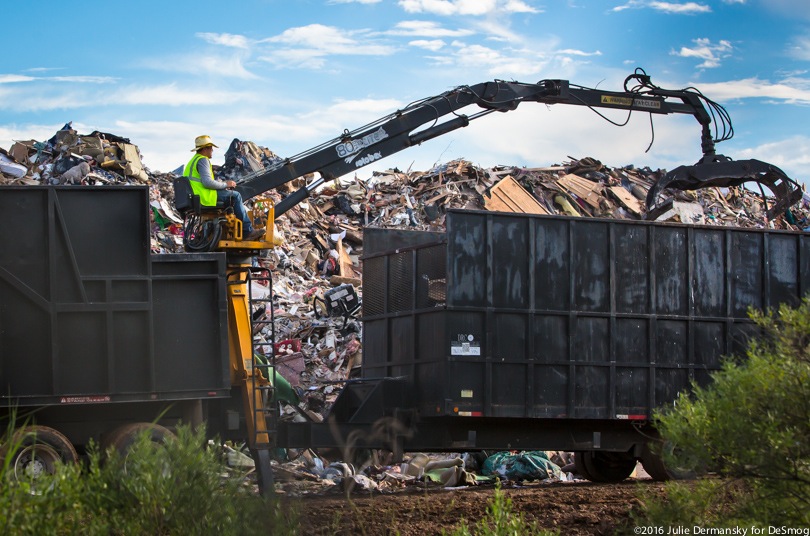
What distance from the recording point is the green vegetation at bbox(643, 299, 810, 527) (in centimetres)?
674

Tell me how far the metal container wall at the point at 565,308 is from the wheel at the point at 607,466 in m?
1.59

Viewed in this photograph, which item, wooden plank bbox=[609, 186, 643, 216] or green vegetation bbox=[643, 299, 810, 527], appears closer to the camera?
green vegetation bbox=[643, 299, 810, 527]

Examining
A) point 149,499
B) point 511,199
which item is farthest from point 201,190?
point 511,199

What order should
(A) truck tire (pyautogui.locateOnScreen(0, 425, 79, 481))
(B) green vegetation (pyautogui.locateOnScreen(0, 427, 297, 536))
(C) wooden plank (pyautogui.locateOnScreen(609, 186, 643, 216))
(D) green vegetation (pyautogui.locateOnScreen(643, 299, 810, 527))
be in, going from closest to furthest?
(B) green vegetation (pyautogui.locateOnScreen(0, 427, 297, 536)) < (D) green vegetation (pyautogui.locateOnScreen(643, 299, 810, 527)) < (A) truck tire (pyautogui.locateOnScreen(0, 425, 79, 481)) < (C) wooden plank (pyautogui.locateOnScreen(609, 186, 643, 216))

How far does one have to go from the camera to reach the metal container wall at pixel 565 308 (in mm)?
12086

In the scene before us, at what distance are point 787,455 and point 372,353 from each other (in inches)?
301

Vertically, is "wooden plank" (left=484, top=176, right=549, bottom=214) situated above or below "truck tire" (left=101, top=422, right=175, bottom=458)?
above

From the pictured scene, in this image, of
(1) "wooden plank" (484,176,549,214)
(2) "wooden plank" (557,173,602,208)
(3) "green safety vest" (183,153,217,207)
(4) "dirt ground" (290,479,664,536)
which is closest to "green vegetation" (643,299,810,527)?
(4) "dirt ground" (290,479,664,536)

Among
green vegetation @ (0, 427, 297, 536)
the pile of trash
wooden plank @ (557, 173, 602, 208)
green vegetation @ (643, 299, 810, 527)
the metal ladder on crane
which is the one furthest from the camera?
wooden plank @ (557, 173, 602, 208)

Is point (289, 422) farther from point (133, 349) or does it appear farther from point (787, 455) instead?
point (787, 455)

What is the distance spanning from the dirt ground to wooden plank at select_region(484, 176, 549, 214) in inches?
522

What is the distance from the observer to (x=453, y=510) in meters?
10.4

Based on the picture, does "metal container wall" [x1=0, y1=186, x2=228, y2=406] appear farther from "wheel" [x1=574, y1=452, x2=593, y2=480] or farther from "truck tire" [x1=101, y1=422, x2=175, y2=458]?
"wheel" [x1=574, y1=452, x2=593, y2=480]

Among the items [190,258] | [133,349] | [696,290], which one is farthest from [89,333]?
[696,290]
